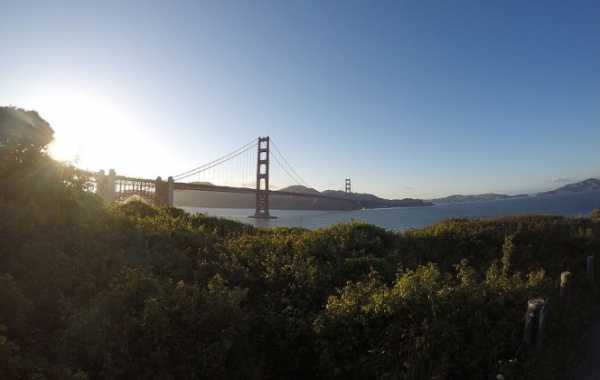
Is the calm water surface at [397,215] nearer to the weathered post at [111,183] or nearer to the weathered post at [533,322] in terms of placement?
the weathered post at [111,183]

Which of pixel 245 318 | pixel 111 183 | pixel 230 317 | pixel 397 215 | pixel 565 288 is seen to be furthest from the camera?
pixel 397 215

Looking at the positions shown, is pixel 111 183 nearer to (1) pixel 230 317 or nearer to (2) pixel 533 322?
(1) pixel 230 317

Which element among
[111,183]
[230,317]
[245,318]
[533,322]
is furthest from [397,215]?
[230,317]

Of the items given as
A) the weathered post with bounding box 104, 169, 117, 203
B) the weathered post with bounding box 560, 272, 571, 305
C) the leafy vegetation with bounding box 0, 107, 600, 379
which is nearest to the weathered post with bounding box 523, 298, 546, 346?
the leafy vegetation with bounding box 0, 107, 600, 379

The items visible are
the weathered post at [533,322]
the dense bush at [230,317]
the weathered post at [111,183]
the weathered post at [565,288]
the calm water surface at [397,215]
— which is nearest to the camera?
the dense bush at [230,317]

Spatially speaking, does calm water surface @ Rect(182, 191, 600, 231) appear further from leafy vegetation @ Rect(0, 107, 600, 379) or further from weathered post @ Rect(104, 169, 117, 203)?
leafy vegetation @ Rect(0, 107, 600, 379)

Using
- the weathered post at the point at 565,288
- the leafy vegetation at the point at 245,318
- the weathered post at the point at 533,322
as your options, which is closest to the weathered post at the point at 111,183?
the leafy vegetation at the point at 245,318

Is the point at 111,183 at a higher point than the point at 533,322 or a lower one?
higher

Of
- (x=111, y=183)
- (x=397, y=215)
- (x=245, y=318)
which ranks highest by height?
(x=111, y=183)

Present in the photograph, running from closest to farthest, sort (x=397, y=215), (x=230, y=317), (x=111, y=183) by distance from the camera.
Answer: (x=230, y=317)
(x=111, y=183)
(x=397, y=215)
